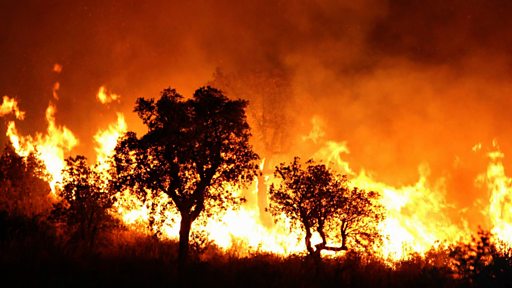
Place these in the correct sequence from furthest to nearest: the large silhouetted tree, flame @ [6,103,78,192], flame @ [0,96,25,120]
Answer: flame @ [0,96,25,120] < flame @ [6,103,78,192] < the large silhouetted tree

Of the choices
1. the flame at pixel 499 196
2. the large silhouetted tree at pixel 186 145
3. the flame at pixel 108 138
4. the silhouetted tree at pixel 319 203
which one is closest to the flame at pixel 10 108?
the flame at pixel 108 138

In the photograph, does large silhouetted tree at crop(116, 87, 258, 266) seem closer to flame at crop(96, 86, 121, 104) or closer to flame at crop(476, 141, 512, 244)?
flame at crop(476, 141, 512, 244)

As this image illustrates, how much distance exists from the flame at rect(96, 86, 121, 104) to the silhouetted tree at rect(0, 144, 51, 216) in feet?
71.0

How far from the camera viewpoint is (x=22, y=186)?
2892 cm

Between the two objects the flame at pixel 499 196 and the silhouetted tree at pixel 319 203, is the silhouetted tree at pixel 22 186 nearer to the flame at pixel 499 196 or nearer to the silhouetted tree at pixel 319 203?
the silhouetted tree at pixel 319 203

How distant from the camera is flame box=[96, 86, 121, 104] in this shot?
52.6m

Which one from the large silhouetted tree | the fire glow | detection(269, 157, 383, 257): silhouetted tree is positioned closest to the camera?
the large silhouetted tree

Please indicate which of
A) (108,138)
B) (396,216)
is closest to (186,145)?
(396,216)

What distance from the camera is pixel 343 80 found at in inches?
1948

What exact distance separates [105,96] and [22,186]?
26.2m

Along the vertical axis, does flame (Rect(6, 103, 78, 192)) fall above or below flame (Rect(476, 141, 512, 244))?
above

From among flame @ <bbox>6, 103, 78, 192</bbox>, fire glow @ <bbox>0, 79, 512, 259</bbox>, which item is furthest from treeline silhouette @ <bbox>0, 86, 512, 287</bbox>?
flame @ <bbox>6, 103, 78, 192</bbox>

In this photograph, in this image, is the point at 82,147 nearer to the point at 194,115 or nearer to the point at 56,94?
the point at 56,94

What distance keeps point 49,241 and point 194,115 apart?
10.1 m
